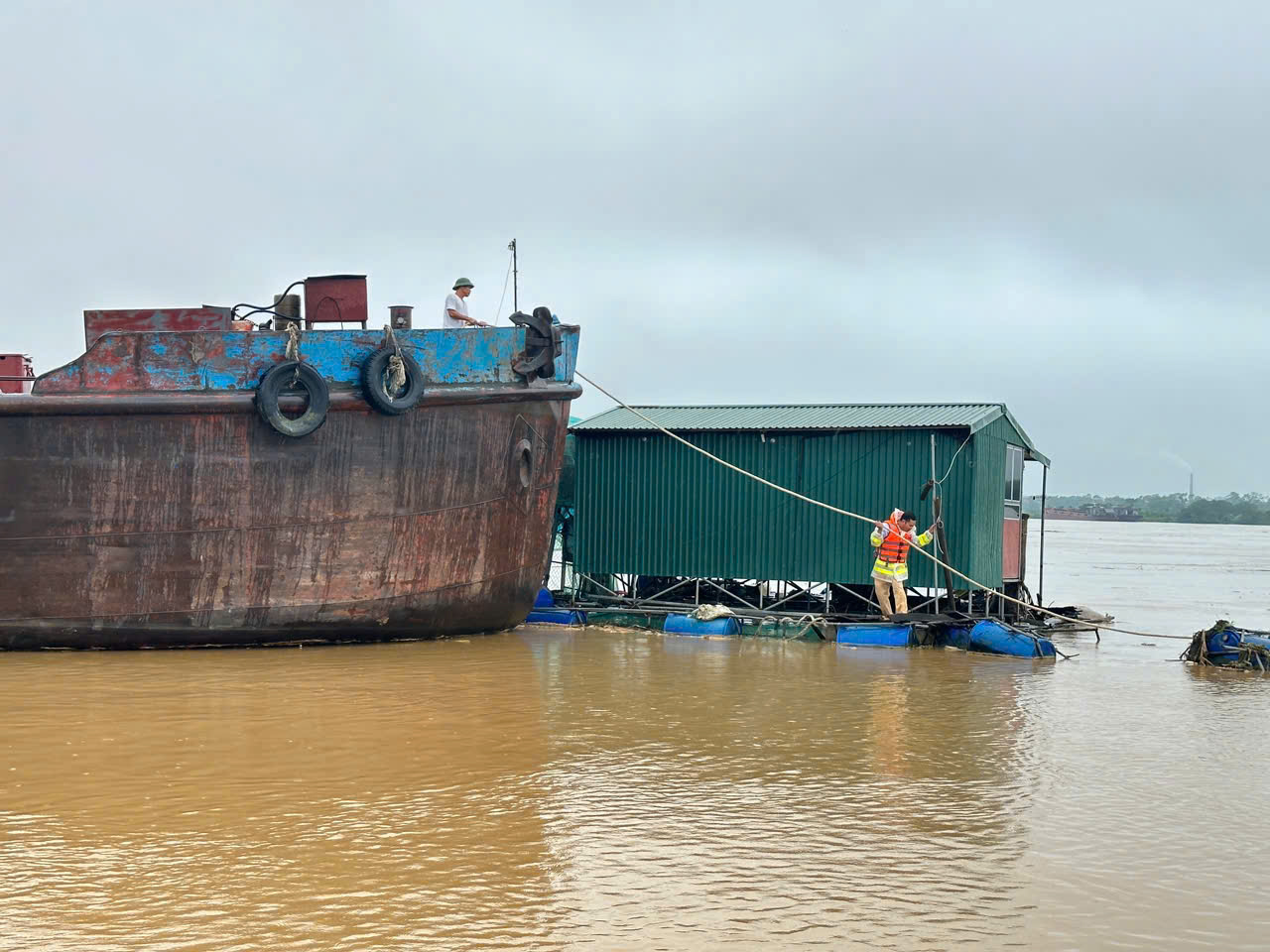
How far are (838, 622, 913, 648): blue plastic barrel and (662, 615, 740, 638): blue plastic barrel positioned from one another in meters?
1.35

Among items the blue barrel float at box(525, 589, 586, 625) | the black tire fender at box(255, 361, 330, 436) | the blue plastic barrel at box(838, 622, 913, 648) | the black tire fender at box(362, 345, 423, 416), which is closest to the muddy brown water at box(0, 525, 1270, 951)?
the black tire fender at box(255, 361, 330, 436)

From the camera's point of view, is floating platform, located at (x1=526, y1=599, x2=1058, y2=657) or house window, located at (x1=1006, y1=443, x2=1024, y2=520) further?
house window, located at (x1=1006, y1=443, x2=1024, y2=520)

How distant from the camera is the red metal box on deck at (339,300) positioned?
1376 cm

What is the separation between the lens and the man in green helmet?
14547 millimetres

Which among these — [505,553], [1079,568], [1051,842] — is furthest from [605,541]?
[1079,568]

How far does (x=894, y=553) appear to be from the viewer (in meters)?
15.0

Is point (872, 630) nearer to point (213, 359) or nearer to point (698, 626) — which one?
point (698, 626)

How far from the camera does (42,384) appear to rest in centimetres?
1255

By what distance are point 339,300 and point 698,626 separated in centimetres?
577

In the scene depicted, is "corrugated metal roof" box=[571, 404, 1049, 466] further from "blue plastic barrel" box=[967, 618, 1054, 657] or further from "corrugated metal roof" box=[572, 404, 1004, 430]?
"blue plastic barrel" box=[967, 618, 1054, 657]

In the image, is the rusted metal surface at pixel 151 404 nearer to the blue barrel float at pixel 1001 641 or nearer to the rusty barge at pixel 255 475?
the rusty barge at pixel 255 475

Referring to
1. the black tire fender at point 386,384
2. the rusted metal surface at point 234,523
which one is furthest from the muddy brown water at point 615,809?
the black tire fender at point 386,384

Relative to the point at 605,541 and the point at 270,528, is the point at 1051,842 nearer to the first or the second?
the point at 270,528

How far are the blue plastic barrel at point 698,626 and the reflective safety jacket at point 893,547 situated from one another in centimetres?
188
